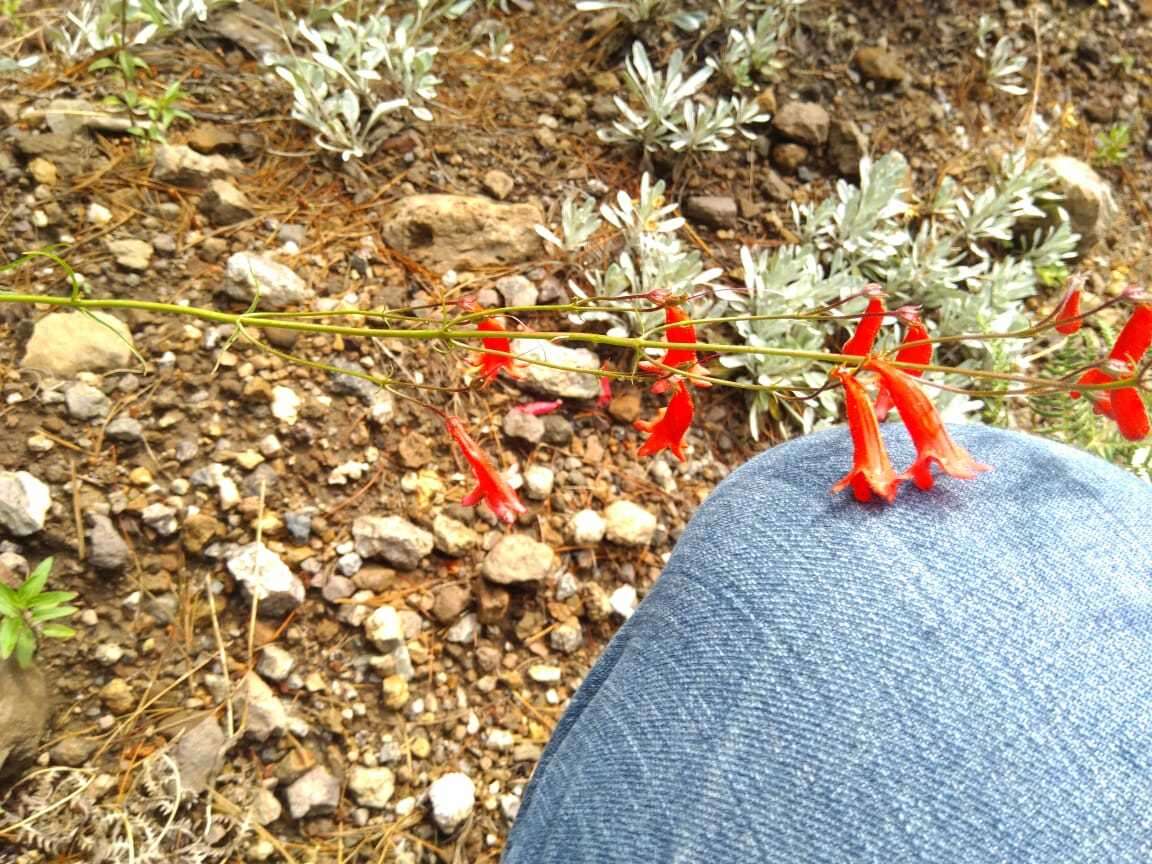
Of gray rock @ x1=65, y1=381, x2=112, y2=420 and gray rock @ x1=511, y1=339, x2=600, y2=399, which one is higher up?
gray rock @ x1=511, y1=339, x2=600, y2=399

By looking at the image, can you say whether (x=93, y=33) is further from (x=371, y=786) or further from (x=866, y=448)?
(x=866, y=448)

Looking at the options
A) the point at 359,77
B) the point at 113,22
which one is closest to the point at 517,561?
the point at 359,77

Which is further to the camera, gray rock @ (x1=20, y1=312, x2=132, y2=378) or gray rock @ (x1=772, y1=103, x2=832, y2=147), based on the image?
gray rock @ (x1=772, y1=103, x2=832, y2=147)

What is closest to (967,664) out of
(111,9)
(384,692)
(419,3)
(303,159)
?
(384,692)

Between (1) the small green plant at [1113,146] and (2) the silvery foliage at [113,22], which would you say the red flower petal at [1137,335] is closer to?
(2) the silvery foliage at [113,22]

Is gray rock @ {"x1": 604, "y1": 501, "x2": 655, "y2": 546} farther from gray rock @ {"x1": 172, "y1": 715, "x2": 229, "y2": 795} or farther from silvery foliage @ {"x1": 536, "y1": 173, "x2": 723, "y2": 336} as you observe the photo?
gray rock @ {"x1": 172, "y1": 715, "x2": 229, "y2": 795}

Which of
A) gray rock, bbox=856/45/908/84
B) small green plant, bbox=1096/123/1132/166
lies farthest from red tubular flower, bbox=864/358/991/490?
small green plant, bbox=1096/123/1132/166

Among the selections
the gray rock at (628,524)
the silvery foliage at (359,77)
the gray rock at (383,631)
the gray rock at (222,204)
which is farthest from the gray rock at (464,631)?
the silvery foliage at (359,77)
